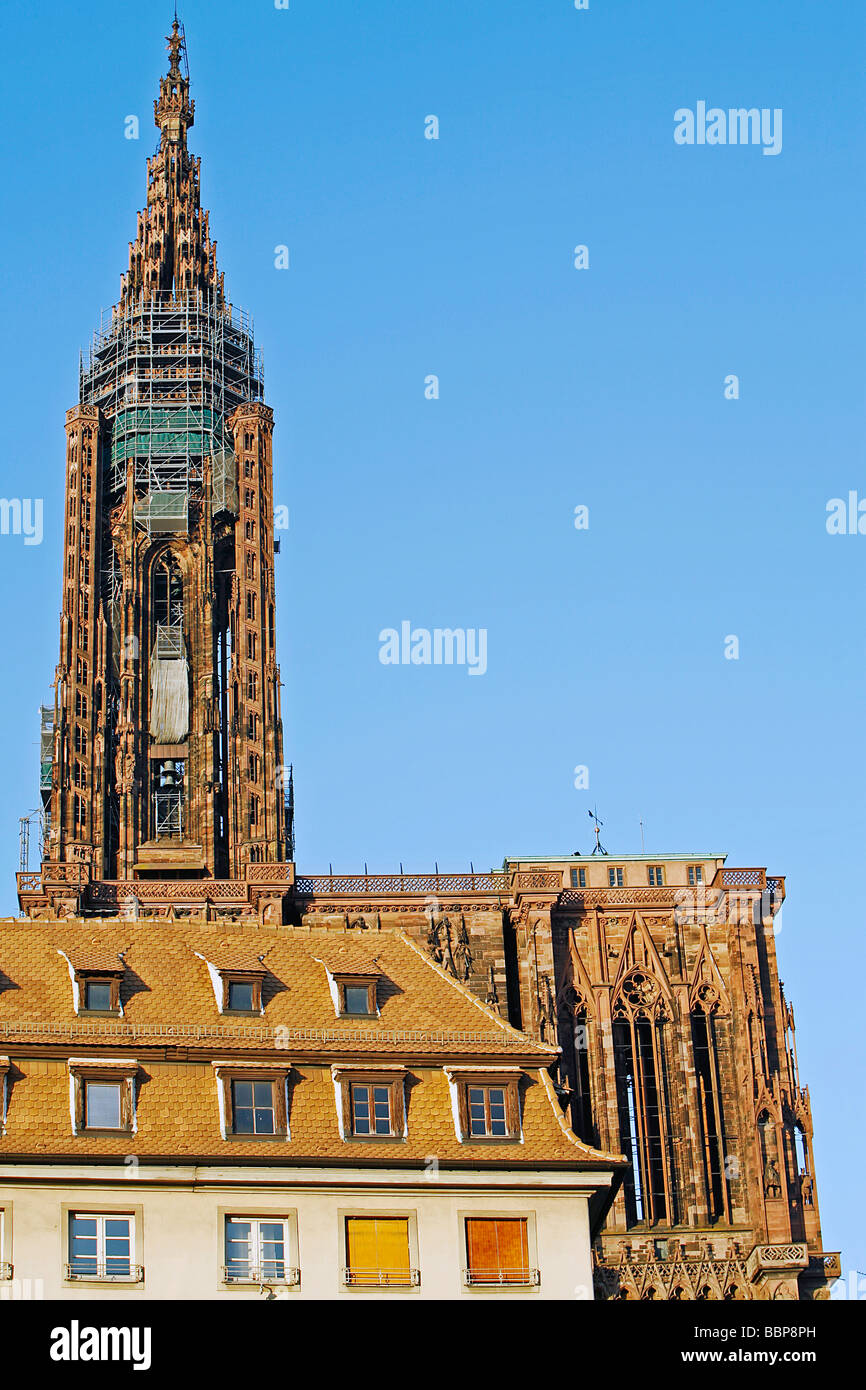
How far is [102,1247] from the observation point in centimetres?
4953

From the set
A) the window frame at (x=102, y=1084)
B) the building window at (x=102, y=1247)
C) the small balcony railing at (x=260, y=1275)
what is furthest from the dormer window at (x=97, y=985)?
the small balcony railing at (x=260, y=1275)

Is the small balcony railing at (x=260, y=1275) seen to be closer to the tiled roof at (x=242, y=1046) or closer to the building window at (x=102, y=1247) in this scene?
the building window at (x=102, y=1247)

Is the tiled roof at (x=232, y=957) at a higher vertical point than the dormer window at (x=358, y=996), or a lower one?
higher

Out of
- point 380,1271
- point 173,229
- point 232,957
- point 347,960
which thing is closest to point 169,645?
point 173,229

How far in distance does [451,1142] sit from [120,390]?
65150mm

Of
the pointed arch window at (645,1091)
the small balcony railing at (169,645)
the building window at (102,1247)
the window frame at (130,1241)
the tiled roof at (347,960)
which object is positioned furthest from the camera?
the small balcony railing at (169,645)

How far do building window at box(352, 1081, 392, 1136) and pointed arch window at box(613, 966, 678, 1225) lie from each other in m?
37.8

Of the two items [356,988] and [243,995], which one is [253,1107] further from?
[356,988]

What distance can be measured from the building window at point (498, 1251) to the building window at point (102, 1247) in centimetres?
692

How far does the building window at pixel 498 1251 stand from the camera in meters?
50.3

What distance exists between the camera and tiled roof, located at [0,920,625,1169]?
51.6 meters

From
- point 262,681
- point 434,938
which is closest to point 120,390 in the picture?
point 262,681

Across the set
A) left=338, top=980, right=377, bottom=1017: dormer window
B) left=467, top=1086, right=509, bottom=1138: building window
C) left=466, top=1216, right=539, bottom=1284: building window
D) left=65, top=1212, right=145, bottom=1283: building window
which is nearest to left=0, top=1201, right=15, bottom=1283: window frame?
left=65, top=1212, right=145, bottom=1283: building window

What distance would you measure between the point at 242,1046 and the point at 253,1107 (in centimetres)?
165
